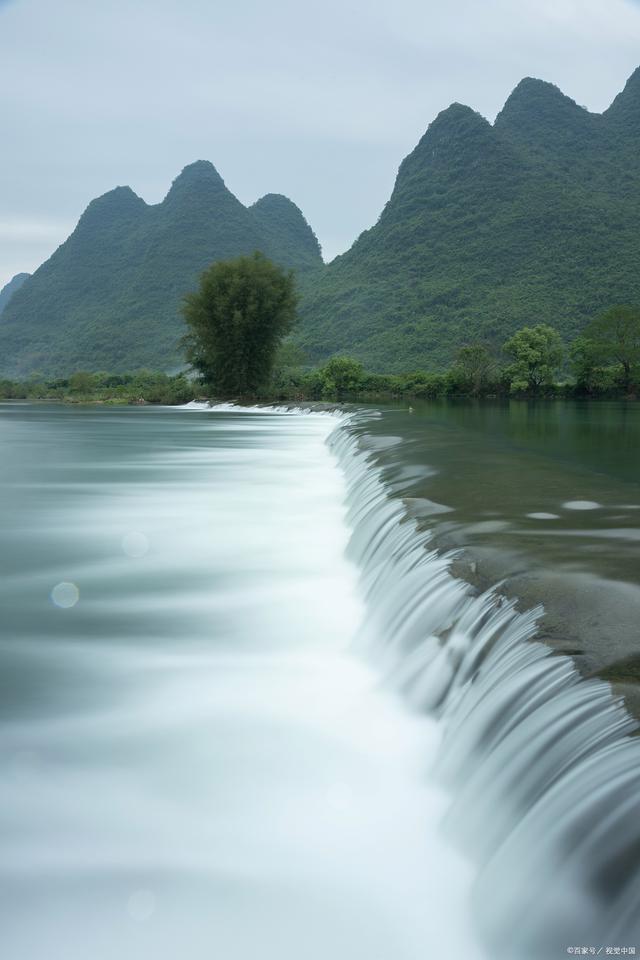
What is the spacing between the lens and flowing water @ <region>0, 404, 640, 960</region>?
7.68 ft

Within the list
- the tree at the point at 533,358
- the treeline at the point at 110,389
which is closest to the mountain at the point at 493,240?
the tree at the point at 533,358

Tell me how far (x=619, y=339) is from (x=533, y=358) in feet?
19.1

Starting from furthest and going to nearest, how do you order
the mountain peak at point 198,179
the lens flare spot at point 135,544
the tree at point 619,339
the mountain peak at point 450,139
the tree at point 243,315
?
the mountain peak at point 198,179, the mountain peak at point 450,139, the tree at point 619,339, the tree at point 243,315, the lens flare spot at point 135,544

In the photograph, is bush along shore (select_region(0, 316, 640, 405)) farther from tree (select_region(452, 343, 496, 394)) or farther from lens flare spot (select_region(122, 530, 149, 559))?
lens flare spot (select_region(122, 530, 149, 559))

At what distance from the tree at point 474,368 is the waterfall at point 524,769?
4951 cm

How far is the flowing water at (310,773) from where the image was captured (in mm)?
2340

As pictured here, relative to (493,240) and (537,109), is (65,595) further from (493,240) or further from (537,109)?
(537,109)

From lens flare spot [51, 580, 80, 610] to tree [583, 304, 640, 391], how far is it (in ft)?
156

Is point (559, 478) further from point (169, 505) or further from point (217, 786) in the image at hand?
point (217, 786)

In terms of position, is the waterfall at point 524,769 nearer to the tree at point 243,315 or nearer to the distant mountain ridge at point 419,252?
the tree at point 243,315

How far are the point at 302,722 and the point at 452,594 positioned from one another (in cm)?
107

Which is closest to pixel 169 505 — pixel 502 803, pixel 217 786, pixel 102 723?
pixel 102 723

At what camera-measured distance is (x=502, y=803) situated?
2.68 m

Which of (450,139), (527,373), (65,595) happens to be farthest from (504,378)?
(450,139)
